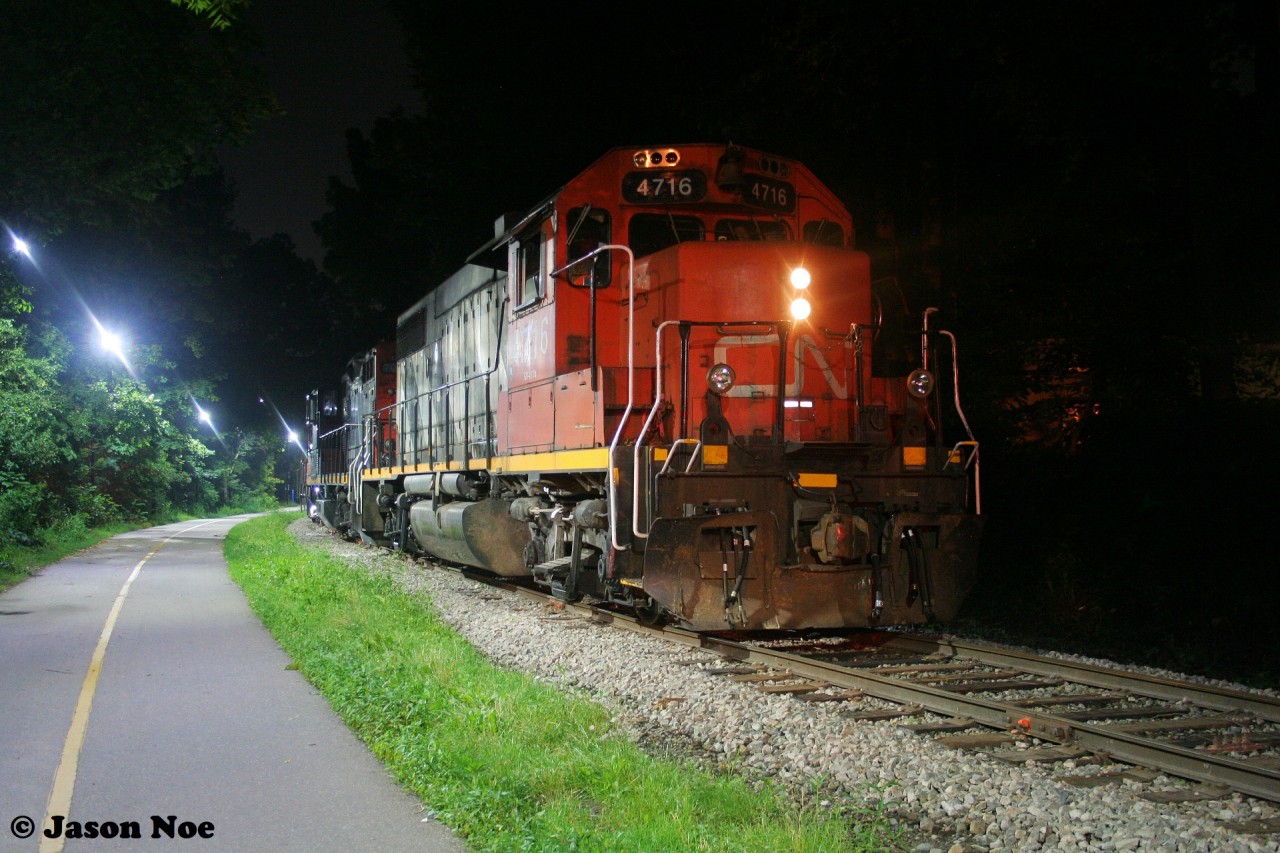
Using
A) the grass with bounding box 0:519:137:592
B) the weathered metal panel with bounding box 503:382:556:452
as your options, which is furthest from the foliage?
the grass with bounding box 0:519:137:592

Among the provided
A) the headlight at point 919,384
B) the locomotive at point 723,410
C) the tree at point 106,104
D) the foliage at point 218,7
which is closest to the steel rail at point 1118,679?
the locomotive at point 723,410

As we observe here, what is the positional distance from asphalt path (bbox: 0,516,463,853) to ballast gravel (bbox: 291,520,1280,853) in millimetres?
1593

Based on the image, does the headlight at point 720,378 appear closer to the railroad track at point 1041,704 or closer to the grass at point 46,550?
the railroad track at point 1041,704

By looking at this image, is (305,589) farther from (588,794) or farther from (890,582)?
(588,794)

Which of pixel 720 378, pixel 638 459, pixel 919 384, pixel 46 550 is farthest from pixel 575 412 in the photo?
pixel 46 550

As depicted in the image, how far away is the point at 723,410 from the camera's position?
7.73m

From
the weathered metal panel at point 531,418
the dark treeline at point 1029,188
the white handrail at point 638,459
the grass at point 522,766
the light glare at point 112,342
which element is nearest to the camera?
the grass at point 522,766

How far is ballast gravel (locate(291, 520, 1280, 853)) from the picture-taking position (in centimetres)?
388

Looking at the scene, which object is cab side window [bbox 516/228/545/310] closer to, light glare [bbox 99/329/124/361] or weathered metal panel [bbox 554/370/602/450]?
weathered metal panel [bbox 554/370/602/450]

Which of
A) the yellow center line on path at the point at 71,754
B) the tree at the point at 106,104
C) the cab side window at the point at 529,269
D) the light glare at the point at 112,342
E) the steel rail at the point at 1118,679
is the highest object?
the tree at the point at 106,104

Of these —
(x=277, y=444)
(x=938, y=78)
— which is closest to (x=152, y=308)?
(x=938, y=78)

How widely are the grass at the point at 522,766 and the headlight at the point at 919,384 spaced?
10.7 ft

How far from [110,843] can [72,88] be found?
41.3ft

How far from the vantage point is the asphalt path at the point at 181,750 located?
4.08m
